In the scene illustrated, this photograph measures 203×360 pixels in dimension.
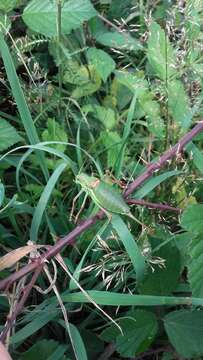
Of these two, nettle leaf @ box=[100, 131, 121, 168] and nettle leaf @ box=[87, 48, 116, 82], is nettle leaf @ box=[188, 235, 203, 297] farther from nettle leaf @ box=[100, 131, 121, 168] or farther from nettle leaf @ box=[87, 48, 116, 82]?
nettle leaf @ box=[87, 48, 116, 82]

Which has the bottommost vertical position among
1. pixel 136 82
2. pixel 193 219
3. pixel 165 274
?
pixel 165 274

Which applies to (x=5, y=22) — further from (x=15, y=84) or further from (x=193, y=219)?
(x=193, y=219)

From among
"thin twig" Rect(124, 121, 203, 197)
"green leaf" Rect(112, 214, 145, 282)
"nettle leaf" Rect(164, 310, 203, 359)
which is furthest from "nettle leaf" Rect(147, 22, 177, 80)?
"nettle leaf" Rect(164, 310, 203, 359)

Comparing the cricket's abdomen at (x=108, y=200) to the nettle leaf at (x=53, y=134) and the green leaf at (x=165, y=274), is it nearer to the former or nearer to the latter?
the green leaf at (x=165, y=274)

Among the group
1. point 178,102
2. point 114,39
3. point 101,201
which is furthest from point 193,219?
point 114,39

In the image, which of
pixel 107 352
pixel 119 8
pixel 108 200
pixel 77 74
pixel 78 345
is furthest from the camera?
pixel 119 8

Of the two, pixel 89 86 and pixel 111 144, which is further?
pixel 89 86

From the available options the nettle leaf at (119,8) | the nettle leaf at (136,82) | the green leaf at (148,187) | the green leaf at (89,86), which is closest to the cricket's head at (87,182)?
the green leaf at (148,187)
